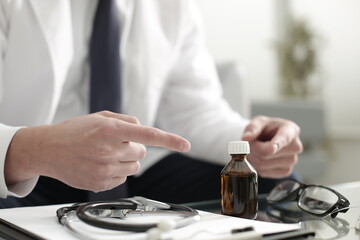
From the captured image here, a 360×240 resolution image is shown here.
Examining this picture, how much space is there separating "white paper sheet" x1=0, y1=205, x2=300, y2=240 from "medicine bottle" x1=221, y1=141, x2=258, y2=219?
0.16ft

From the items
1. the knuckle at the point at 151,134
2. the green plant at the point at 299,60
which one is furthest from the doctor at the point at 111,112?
the green plant at the point at 299,60

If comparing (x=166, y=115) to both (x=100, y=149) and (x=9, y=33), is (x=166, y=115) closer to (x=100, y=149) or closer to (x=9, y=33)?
(x=9, y=33)

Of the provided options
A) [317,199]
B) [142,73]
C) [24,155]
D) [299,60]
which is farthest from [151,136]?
[299,60]

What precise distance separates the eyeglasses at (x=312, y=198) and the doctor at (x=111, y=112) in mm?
95

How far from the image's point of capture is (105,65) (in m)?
1.22

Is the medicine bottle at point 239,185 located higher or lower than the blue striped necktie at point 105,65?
lower

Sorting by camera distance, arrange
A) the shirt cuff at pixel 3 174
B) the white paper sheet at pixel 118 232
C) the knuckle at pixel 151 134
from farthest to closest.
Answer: the shirt cuff at pixel 3 174
the knuckle at pixel 151 134
the white paper sheet at pixel 118 232

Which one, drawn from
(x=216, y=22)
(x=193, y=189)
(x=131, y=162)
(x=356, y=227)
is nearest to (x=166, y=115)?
(x=193, y=189)

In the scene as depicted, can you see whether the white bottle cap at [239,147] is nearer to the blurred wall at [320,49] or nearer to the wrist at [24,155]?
the wrist at [24,155]

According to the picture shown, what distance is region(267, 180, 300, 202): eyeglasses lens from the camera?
0.94m

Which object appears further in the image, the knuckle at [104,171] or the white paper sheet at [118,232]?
the knuckle at [104,171]

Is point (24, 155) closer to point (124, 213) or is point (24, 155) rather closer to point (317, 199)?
point (124, 213)

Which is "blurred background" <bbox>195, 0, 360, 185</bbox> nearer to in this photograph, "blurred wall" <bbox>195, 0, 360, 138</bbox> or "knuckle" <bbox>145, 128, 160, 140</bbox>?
"blurred wall" <bbox>195, 0, 360, 138</bbox>

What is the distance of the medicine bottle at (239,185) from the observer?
29.2 inches
